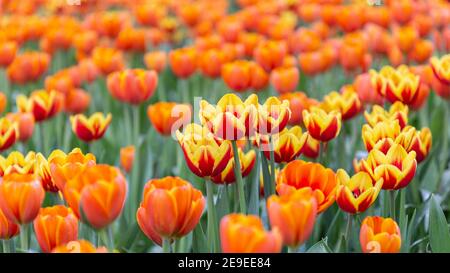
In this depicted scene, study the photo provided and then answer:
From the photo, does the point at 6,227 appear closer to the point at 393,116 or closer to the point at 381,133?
the point at 381,133

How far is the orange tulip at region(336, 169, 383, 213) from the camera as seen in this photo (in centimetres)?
140

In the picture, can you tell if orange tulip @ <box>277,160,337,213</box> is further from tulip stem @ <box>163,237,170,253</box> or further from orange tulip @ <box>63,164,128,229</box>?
orange tulip @ <box>63,164,128,229</box>

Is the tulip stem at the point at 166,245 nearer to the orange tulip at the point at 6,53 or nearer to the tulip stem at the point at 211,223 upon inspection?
the tulip stem at the point at 211,223

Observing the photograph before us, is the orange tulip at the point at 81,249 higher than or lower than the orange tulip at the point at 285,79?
lower

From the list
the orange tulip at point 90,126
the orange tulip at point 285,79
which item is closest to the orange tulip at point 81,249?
the orange tulip at point 90,126

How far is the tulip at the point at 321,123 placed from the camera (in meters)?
1.69

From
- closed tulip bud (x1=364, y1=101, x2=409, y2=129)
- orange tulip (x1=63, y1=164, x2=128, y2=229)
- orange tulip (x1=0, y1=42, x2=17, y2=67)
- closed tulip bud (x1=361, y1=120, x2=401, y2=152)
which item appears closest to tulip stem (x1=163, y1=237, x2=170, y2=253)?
orange tulip (x1=63, y1=164, x2=128, y2=229)

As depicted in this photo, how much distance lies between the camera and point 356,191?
4.78 ft

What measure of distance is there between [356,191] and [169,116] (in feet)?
2.78

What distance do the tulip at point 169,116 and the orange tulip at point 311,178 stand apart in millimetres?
816

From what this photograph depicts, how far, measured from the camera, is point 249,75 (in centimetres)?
247
